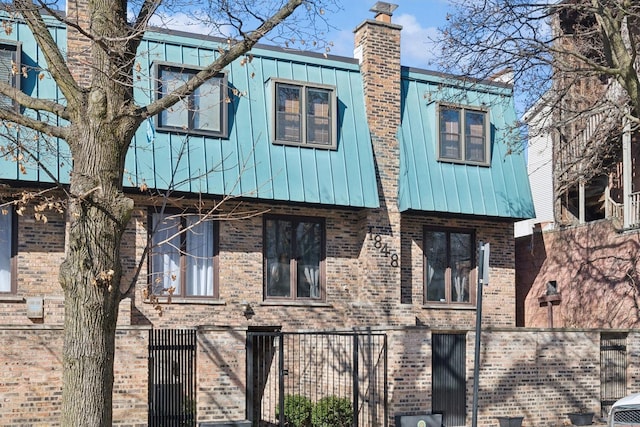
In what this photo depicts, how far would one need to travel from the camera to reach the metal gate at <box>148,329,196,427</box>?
Answer: 1337 cm

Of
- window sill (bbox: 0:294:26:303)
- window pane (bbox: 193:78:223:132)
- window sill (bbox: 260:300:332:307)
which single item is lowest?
window sill (bbox: 260:300:332:307)

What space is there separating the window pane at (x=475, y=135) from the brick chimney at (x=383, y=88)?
1892 mm

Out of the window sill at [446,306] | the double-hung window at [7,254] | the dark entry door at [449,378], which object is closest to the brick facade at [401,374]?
the dark entry door at [449,378]

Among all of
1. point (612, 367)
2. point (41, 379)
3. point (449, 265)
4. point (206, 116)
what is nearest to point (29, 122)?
point (41, 379)

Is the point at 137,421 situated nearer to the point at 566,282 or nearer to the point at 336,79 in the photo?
the point at 336,79

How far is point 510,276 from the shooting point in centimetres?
2125

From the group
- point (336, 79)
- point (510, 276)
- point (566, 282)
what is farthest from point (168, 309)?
point (566, 282)

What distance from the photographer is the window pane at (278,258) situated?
18.6 meters

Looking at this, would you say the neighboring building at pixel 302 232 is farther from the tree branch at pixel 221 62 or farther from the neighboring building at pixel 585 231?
the tree branch at pixel 221 62

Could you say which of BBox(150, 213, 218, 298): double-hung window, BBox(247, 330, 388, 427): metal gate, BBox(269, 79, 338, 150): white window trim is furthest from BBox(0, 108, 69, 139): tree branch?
BBox(269, 79, 338, 150): white window trim

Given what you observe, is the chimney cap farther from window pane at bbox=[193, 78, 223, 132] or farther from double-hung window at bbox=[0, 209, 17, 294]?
double-hung window at bbox=[0, 209, 17, 294]

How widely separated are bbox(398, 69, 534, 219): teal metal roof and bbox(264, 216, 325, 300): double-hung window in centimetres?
215

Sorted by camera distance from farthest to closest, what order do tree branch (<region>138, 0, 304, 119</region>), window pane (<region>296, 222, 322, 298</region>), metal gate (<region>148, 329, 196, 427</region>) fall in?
window pane (<region>296, 222, 322, 298</region>) → metal gate (<region>148, 329, 196, 427</region>) → tree branch (<region>138, 0, 304, 119</region>)

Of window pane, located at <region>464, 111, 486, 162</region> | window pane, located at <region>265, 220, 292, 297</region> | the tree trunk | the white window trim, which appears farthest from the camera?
window pane, located at <region>464, 111, 486, 162</region>
